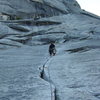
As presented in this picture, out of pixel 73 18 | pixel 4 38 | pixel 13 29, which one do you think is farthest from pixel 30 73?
pixel 73 18

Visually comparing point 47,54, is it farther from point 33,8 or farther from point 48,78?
point 33,8

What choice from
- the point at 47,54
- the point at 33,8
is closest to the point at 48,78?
the point at 47,54

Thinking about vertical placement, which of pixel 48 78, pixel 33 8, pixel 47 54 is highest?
pixel 33 8

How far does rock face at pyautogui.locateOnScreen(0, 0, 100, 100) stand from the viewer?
1320 centimetres

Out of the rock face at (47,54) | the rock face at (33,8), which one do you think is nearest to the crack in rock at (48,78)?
the rock face at (47,54)

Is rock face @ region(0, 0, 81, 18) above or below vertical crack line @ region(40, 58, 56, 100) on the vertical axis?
above

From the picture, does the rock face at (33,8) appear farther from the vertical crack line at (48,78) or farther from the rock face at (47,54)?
the vertical crack line at (48,78)

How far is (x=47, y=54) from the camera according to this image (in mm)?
28844

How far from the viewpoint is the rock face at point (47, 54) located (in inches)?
520

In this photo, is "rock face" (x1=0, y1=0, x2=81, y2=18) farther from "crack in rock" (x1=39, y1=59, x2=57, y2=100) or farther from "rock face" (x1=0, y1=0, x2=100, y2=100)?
"crack in rock" (x1=39, y1=59, x2=57, y2=100)

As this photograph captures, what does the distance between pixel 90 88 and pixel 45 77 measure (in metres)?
3.42

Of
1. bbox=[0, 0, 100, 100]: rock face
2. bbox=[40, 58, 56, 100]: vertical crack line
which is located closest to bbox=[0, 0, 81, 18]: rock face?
bbox=[0, 0, 100, 100]: rock face

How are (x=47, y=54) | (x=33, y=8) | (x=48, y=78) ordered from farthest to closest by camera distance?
1. (x=33, y=8)
2. (x=47, y=54)
3. (x=48, y=78)

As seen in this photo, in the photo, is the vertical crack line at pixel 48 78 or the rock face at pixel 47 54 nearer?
the vertical crack line at pixel 48 78
